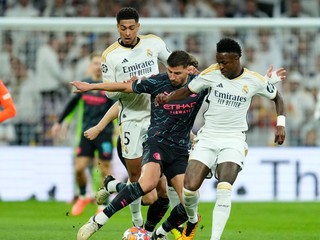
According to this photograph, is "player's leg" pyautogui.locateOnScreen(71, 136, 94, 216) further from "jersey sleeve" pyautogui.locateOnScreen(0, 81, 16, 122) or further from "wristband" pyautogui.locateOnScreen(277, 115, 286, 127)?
"wristband" pyautogui.locateOnScreen(277, 115, 286, 127)

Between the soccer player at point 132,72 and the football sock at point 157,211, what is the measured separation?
0.05m

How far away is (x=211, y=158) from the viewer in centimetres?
1091

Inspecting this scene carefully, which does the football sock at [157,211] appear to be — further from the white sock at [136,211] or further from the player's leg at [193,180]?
the player's leg at [193,180]

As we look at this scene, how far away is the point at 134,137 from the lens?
12.0m

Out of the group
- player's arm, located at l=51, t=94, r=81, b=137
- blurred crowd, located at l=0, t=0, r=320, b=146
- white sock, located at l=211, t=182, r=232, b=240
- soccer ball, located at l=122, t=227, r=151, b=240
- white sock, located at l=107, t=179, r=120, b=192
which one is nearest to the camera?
white sock, located at l=211, t=182, r=232, b=240

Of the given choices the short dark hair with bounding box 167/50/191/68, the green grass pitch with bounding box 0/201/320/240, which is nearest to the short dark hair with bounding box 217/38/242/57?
the short dark hair with bounding box 167/50/191/68

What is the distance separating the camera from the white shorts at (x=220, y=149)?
1081cm

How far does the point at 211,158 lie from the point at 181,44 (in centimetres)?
893

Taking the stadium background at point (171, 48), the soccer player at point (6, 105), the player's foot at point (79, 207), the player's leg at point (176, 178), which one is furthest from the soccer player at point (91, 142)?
the player's leg at point (176, 178)

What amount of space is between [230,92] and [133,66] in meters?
1.42

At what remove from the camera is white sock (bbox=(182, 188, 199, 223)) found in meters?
10.8

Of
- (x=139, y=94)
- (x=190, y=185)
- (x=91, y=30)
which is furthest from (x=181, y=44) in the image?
(x=190, y=185)

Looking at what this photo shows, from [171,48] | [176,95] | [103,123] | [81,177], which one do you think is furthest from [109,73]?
[171,48]

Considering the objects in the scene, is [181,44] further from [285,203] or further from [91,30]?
[285,203]
